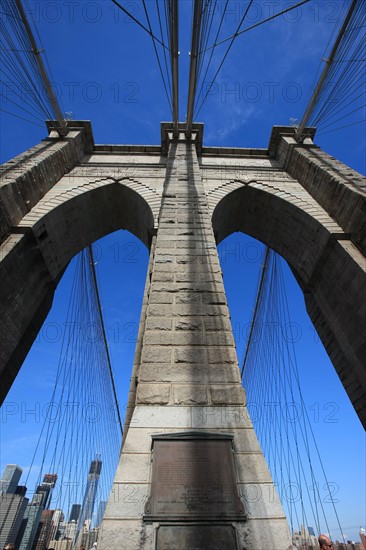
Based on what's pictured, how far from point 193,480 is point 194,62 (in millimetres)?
7691

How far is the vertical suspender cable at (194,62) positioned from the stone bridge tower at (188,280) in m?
0.66

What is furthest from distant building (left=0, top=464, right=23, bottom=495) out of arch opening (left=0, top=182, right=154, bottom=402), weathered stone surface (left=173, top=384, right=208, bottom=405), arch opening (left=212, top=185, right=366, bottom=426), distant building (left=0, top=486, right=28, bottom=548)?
weathered stone surface (left=173, top=384, right=208, bottom=405)

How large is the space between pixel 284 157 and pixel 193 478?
9.47 meters

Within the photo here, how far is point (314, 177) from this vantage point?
26.9 feet

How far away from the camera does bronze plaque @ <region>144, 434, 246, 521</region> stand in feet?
7.18

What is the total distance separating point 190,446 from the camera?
2533 mm

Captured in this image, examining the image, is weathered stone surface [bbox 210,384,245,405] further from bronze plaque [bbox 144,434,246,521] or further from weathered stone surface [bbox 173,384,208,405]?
bronze plaque [bbox 144,434,246,521]

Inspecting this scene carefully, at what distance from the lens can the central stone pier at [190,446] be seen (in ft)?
6.93

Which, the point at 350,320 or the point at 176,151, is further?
the point at 176,151

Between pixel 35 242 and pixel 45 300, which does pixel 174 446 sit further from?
pixel 45 300

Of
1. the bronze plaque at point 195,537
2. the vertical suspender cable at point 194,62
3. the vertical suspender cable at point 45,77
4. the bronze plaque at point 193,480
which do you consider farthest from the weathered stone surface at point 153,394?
the vertical suspender cable at point 45,77

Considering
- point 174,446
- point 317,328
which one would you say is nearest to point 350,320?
point 317,328

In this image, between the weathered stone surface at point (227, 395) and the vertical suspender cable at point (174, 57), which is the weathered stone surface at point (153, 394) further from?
the vertical suspender cable at point (174, 57)

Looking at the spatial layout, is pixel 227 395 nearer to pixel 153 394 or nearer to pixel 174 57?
pixel 153 394
